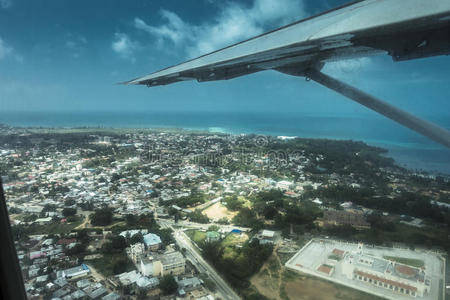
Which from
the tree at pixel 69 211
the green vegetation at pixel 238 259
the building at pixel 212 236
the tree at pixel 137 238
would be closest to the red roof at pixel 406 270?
the green vegetation at pixel 238 259

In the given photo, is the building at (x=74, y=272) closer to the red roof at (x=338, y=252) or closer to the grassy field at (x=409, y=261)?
the red roof at (x=338, y=252)

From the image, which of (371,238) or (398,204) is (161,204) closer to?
(371,238)

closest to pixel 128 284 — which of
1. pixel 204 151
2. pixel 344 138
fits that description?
pixel 204 151

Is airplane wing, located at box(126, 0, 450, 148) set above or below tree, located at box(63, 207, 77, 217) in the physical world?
above

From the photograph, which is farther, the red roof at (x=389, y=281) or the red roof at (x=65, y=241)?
the red roof at (x=65, y=241)

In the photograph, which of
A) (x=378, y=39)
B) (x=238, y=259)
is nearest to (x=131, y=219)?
(x=238, y=259)

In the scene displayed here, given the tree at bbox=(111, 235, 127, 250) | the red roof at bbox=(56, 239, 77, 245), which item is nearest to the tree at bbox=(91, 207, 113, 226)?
the red roof at bbox=(56, 239, 77, 245)

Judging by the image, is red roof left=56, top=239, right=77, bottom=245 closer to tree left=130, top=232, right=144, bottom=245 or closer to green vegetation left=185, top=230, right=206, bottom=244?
tree left=130, top=232, right=144, bottom=245
